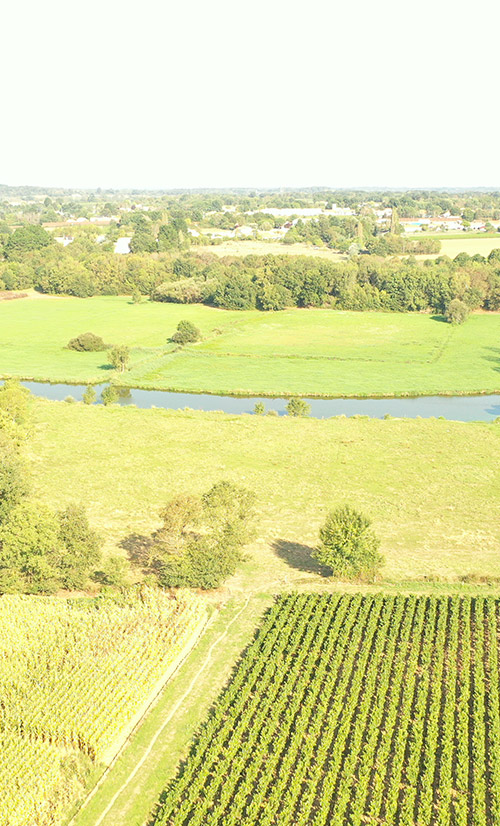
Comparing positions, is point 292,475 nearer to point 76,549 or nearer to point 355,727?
point 76,549

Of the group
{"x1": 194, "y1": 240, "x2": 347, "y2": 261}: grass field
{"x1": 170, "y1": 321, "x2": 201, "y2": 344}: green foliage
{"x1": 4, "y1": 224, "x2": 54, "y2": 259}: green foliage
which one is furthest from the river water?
{"x1": 4, "y1": 224, "x2": 54, "y2": 259}: green foliage

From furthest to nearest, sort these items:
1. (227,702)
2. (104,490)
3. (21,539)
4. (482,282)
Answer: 1. (482,282)
2. (104,490)
3. (21,539)
4. (227,702)

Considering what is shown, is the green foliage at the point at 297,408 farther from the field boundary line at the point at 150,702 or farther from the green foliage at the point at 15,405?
the field boundary line at the point at 150,702

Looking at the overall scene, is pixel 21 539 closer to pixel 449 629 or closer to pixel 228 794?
pixel 228 794

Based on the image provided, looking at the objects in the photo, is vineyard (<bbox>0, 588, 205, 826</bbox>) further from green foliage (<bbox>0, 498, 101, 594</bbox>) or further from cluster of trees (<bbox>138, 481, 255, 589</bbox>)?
cluster of trees (<bbox>138, 481, 255, 589</bbox>)

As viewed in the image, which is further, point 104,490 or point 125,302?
point 125,302

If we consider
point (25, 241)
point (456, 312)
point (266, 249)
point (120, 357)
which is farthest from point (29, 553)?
point (266, 249)

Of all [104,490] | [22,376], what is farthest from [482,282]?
[104,490]
